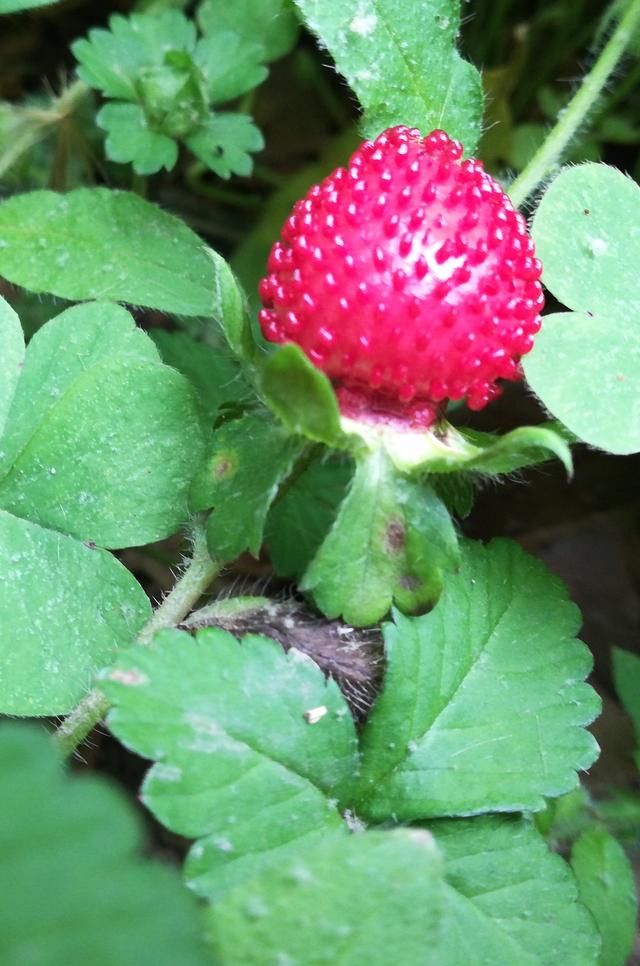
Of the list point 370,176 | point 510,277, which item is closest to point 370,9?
point 370,176

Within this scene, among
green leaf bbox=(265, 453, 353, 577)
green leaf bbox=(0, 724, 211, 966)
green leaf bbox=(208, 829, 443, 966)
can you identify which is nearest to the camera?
green leaf bbox=(0, 724, 211, 966)

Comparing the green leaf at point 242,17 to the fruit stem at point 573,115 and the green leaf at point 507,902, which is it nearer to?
the fruit stem at point 573,115

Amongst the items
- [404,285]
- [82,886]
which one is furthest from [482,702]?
[82,886]

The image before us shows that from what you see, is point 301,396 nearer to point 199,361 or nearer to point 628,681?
point 199,361

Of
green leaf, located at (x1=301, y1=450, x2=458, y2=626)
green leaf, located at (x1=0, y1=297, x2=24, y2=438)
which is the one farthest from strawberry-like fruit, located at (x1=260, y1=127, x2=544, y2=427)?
Answer: green leaf, located at (x1=0, y1=297, x2=24, y2=438)

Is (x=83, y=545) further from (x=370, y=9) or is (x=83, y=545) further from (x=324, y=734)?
(x=370, y=9)

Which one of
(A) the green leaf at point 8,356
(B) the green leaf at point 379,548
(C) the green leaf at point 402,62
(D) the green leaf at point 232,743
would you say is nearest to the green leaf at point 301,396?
(B) the green leaf at point 379,548

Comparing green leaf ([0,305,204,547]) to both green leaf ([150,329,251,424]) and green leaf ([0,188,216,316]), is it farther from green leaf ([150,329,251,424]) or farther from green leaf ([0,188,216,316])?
green leaf ([150,329,251,424])
